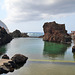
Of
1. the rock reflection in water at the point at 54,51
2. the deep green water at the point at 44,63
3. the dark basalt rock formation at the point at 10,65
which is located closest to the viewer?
the dark basalt rock formation at the point at 10,65

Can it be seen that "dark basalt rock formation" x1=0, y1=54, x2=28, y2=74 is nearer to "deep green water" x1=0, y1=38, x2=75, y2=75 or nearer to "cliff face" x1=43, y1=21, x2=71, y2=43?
"deep green water" x1=0, y1=38, x2=75, y2=75

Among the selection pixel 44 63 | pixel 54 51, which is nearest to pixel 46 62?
pixel 44 63

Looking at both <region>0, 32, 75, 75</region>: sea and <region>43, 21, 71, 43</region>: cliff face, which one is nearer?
<region>0, 32, 75, 75</region>: sea

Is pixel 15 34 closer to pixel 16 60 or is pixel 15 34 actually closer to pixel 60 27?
pixel 60 27

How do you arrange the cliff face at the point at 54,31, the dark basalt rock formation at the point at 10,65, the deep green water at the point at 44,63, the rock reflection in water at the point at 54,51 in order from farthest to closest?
the cliff face at the point at 54,31 → the rock reflection in water at the point at 54,51 → the deep green water at the point at 44,63 → the dark basalt rock formation at the point at 10,65

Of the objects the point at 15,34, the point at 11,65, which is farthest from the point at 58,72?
the point at 15,34

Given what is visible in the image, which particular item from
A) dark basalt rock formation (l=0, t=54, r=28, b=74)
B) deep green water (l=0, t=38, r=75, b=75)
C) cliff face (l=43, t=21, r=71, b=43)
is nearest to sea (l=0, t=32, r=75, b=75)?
deep green water (l=0, t=38, r=75, b=75)

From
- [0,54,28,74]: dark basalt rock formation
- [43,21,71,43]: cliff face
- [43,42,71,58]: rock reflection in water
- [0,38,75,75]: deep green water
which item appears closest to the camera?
[0,54,28,74]: dark basalt rock formation

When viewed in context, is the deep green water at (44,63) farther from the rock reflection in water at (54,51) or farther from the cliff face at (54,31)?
the cliff face at (54,31)

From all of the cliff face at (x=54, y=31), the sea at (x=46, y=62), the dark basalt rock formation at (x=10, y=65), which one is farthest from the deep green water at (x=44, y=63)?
the cliff face at (x=54, y=31)

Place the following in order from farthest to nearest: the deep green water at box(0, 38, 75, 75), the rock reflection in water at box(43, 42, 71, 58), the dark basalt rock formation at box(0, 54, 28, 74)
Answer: the rock reflection in water at box(43, 42, 71, 58) → the deep green water at box(0, 38, 75, 75) → the dark basalt rock formation at box(0, 54, 28, 74)

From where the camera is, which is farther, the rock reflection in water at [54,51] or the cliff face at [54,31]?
the cliff face at [54,31]

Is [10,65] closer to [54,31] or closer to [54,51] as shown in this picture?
[54,51]

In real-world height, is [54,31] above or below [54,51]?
above
